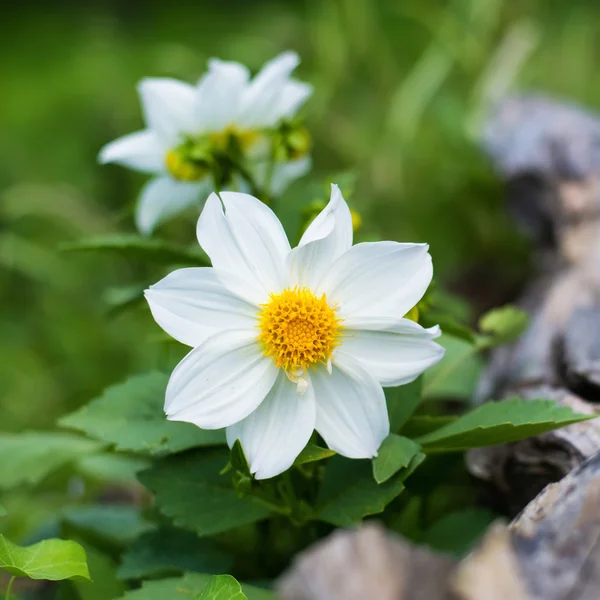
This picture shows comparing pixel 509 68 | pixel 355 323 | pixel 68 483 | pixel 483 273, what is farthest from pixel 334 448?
pixel 509 68

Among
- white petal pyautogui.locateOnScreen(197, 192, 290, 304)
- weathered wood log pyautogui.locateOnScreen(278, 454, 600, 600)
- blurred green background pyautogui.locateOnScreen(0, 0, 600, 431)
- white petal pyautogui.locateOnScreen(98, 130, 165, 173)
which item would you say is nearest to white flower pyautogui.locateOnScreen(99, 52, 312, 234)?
white petal pyautogui.locateOnScreen(98, 130, 165, 173)

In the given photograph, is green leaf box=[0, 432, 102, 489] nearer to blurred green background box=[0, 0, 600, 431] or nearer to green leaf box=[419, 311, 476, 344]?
green leaf box=[419, 311, 476, 344]

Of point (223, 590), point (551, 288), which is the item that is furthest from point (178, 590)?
point (551, 288)

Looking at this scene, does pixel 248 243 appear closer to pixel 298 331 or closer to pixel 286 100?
pixel 298 331

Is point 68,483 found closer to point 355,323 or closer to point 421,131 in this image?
point 355,323

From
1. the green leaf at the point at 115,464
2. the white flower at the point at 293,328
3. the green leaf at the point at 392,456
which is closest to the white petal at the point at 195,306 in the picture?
the white flower at the point at 293,328

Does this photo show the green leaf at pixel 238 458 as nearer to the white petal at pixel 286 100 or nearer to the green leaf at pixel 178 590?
the green leaf at pixel 178 590
